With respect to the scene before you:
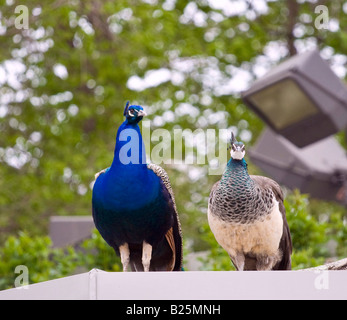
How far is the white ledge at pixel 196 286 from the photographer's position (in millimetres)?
2178

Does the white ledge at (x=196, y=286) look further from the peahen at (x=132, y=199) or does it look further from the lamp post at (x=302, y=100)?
the lamp post at (x=302, y=100)

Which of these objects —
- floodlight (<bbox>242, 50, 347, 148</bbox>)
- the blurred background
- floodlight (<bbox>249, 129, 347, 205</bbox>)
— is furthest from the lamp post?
the blurred background

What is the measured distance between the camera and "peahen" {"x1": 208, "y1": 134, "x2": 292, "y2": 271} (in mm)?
2945

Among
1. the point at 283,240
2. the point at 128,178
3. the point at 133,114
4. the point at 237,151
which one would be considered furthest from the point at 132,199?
the point at 283,240

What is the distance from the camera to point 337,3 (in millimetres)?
13766

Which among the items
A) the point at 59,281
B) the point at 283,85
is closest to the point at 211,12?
the point at 283,85

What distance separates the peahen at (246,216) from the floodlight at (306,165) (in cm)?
345

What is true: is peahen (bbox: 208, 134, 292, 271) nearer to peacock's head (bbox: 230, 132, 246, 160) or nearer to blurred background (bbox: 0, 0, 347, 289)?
peacock's head (bbox: 230, 132, 246, 160)

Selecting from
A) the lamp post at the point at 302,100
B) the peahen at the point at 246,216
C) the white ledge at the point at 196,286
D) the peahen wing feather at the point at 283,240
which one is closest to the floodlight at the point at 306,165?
the lamp post at the point at 302,100

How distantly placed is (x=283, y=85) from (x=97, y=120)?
904 centimetres

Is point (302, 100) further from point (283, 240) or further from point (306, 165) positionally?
point (283, 240)
